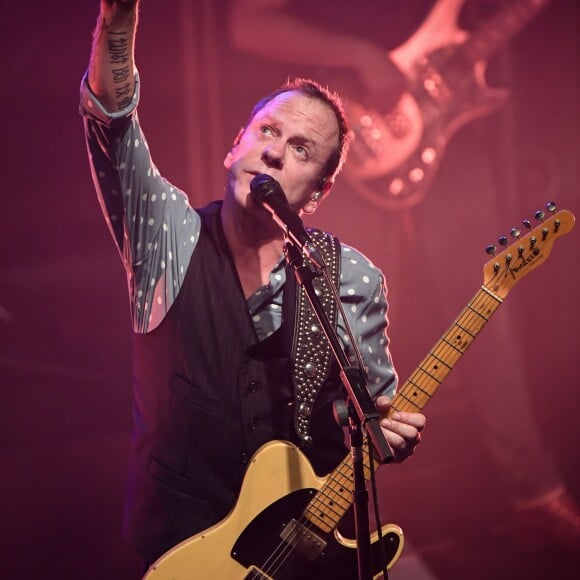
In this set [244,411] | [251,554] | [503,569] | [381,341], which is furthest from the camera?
[503,569]

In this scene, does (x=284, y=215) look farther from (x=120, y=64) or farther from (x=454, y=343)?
(x=454, y=343)

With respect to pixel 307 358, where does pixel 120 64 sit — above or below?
above

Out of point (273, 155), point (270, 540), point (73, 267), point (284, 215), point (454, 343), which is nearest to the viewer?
point (284, 215)

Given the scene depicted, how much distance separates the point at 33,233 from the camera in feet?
9.86

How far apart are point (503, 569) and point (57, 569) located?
2.37m

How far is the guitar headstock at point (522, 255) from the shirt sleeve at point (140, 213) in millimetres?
888

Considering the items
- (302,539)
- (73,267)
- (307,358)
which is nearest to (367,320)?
(307,358)

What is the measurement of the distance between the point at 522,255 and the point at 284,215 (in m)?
0.80

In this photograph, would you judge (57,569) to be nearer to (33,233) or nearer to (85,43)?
(33,233)

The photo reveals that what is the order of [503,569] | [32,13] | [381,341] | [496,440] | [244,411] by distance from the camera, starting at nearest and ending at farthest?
1. [244,411]
2. [381,341]
3. [32,13]
4. [503,569]
5. [496,440]

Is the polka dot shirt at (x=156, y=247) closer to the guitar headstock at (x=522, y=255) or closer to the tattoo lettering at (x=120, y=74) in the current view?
the tattoo lettering at (x=120, y=74)

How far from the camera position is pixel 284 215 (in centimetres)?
165

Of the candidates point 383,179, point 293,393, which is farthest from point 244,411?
point 383,179

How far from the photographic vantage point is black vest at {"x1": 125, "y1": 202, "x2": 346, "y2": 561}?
6.20ft
